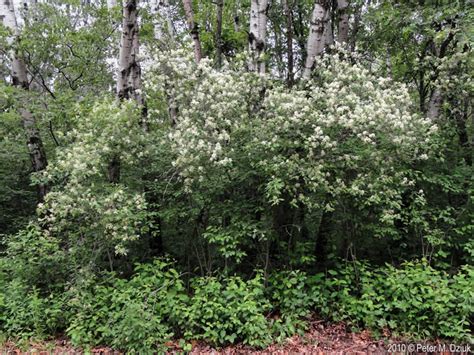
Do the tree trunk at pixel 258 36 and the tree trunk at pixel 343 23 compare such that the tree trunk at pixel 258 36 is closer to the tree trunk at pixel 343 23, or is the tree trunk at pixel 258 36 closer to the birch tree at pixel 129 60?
the tree trunk at pixel 343 23

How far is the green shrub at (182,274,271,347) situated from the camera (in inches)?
181

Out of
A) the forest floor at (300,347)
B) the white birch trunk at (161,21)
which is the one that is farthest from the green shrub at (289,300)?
the white birch trunk at (161,21)

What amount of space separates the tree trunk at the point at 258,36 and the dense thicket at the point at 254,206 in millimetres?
39

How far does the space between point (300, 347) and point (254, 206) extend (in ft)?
6.34

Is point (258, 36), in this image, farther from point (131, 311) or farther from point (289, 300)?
point (131, 311)

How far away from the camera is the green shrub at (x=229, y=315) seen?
4.61 metres

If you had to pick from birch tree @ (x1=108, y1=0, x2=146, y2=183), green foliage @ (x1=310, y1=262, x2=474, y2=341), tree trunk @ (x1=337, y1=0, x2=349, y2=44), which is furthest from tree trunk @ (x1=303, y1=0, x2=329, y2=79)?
green foliage @ (x1=310, y1=262, x2=474, y2=341)

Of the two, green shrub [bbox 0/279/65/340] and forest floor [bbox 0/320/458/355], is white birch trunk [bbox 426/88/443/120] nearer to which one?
forest floor [bbox 0/320/458/355]

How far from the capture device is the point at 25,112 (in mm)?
7117

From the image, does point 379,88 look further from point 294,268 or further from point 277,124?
point 294,268

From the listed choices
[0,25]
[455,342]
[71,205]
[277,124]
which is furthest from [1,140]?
[455,342]

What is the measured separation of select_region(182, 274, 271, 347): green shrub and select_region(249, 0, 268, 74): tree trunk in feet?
11.7

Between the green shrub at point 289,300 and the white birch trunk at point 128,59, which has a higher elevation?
the white birch trunk at point 128,59

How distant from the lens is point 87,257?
521 cm
